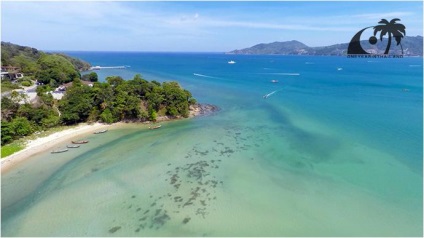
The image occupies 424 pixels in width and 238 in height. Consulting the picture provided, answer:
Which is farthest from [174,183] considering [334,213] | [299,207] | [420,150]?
[420,150]

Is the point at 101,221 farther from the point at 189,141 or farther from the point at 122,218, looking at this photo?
the point at 189,141

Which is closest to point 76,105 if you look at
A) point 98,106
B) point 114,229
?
point 98,106

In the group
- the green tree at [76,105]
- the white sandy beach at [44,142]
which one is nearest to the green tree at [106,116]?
the white sandy beach at [44,142]

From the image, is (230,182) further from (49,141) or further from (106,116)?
(106,116)

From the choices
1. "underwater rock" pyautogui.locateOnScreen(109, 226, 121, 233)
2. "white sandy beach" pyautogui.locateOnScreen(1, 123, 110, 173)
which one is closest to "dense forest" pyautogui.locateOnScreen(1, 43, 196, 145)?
"white sandy beach" pyautogui.locateOnScreen(1, 123, 110, 173)

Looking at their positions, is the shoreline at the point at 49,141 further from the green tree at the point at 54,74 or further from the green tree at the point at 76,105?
the green tree at the point at 54,74

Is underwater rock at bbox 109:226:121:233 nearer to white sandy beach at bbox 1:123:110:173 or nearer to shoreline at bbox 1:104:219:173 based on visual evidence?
shoreline at bbox 1:104:219:173
